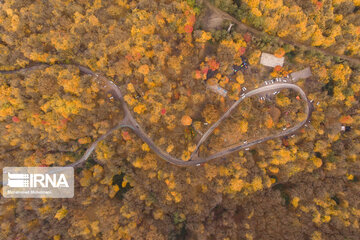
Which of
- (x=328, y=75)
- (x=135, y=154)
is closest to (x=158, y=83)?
(x=135, y=154)

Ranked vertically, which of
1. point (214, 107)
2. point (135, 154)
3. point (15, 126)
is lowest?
point (135, 154)

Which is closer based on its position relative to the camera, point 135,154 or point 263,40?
point 263,40

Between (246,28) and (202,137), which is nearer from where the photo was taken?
(246,28)

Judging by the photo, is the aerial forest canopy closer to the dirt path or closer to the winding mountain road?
the dirt path

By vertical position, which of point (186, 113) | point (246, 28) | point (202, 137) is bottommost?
point (202, 137)

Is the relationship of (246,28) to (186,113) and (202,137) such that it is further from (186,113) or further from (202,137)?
(202,137)

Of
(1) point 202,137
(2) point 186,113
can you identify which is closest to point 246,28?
(2) point 186,113

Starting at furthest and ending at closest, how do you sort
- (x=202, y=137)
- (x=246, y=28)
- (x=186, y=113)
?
1. (x=202, y=137)
2. (x=186, y=113)
3. (x=246, y=28)

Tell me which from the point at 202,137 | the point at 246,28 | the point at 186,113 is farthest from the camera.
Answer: the point at 202,137

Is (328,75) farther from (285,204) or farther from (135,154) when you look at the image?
(135,154)
